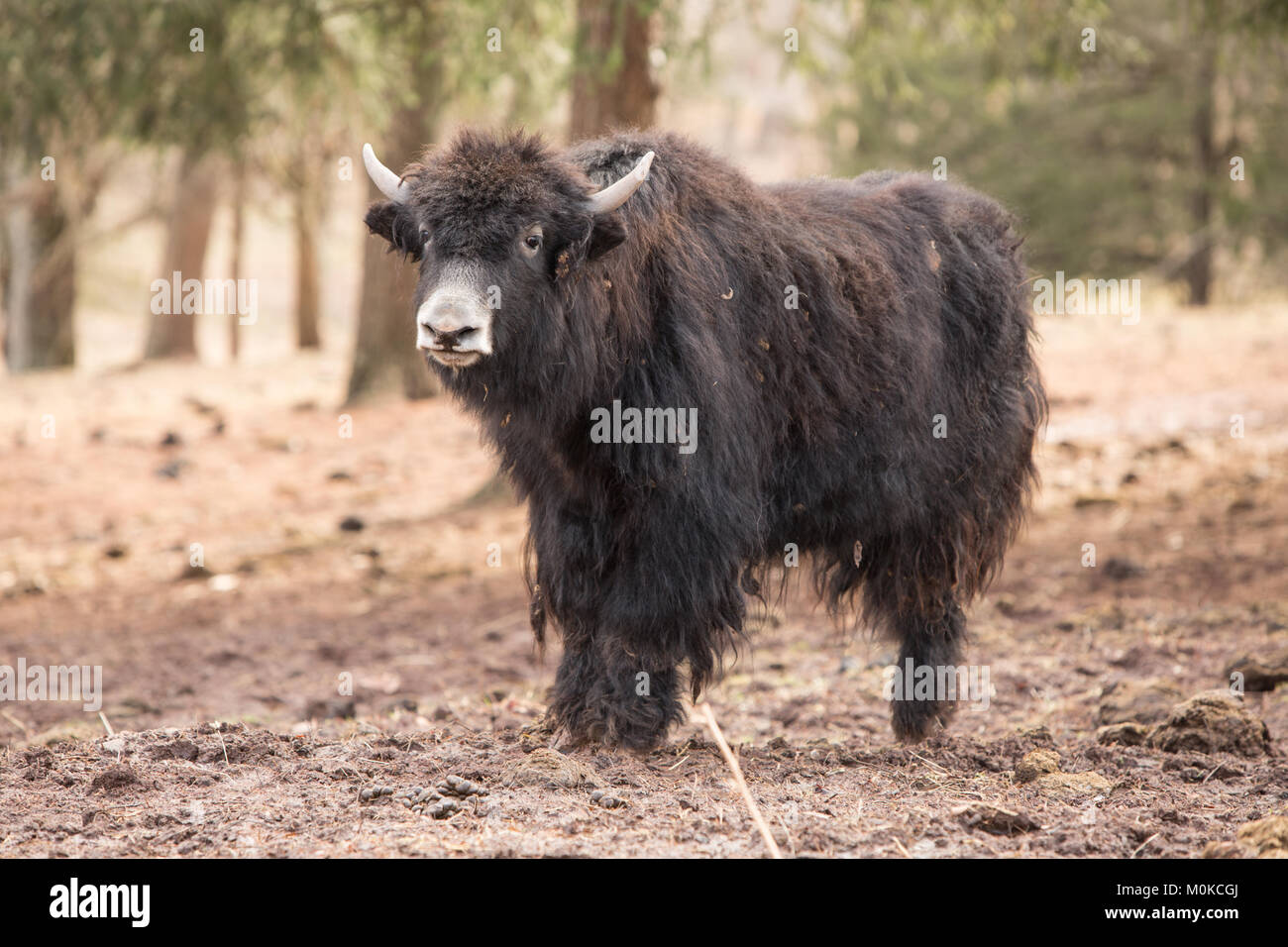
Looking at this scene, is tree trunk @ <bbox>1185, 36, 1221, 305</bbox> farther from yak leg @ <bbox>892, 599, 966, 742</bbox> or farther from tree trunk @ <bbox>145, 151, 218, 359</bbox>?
yak leg @ <bbox>892, 599, 966, 742</bbox>

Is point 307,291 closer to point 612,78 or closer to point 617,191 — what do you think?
point 612,78

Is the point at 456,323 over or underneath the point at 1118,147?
underneath

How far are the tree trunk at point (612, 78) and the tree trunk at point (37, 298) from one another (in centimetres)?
1423

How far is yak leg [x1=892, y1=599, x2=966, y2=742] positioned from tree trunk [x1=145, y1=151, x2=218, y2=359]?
15.0 metres

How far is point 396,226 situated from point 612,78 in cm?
412

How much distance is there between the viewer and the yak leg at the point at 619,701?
4.61m

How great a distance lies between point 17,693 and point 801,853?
502 cm

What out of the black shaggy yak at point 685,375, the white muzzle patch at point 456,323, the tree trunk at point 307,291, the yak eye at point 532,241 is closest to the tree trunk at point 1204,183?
the tree trunk at point 307,291

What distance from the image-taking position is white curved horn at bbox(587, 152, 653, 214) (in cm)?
436

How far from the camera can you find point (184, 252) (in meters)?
18.8

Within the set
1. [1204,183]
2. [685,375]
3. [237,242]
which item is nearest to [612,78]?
[685,375]

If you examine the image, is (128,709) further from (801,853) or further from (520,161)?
(801,853)

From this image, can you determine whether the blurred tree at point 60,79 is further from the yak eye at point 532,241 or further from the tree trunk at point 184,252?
the tree trunk at point 184,252

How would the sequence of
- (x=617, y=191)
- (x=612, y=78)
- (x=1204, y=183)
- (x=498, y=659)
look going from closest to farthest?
1. (x=617, y=191)
2. (x=498, y=659)
3. (x=612, y=78)
4. (x=1204, y=183)
